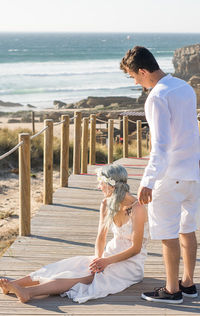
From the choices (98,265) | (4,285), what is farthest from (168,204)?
(4,285)

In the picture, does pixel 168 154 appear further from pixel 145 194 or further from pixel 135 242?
pixel 135 242

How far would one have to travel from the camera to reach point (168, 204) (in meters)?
2.88

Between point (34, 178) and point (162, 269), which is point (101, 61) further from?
point (162, 269)

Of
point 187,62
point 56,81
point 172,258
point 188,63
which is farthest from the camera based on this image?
point 187,62

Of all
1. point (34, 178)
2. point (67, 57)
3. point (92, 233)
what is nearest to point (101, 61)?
point (67, 57)

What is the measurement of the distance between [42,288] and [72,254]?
0.97m

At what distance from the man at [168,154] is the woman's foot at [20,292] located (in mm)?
900

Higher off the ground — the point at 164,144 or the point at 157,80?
the point at 157,80

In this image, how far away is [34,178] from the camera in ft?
37.7

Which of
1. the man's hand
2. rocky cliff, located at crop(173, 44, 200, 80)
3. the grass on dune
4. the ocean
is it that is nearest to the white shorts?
the man's hand

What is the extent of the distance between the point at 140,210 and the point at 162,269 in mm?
667

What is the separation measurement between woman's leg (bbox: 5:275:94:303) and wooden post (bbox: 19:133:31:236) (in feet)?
4.62

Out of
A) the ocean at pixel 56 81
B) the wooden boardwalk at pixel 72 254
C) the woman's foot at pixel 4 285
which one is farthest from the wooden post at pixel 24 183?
the ocean at pixel 56 81

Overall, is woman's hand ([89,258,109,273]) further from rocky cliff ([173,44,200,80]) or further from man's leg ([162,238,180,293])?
rocky cliff ([173,44,200,80])
